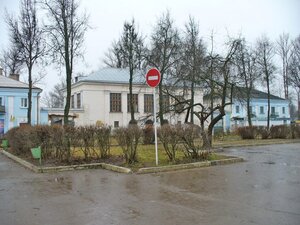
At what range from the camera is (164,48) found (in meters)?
29.8

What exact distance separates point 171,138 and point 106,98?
40301 mm

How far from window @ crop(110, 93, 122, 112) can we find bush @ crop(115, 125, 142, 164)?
133 ft

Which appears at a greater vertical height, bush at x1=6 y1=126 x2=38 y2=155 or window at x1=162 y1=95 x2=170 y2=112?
window at x1=162 y1=95 x2=170 y2=112

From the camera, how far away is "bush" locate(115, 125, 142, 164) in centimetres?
1232

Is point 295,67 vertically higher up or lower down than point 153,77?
higher up

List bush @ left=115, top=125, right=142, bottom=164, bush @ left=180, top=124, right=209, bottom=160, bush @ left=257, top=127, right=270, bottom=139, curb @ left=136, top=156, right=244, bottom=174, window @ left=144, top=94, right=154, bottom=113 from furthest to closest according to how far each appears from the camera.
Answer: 1. window @ left=144, top=94, right=154, bottom=113
2. bush @ left=257, top=127, right=270, bottom=139
3. bush @ left=180, top=124, right=209, bottom=160
4. bush @ left=115, top=125, right=142, bottom=164
5. curb @ left=136, top=156, right=244, bottom=174

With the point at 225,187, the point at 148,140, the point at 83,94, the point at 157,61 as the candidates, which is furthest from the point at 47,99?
the point at 225,187

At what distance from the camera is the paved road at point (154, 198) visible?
5.83 metres

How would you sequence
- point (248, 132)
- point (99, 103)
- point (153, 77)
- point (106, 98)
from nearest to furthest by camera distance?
point (153, 77)
point (248, 132)
point (99, 103)
point (106, 98)

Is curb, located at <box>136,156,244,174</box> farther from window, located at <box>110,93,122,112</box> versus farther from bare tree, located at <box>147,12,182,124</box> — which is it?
window, located at <box>110,93,122,112</box>

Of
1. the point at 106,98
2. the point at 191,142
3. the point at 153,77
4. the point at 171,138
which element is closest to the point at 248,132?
the point at 191,142

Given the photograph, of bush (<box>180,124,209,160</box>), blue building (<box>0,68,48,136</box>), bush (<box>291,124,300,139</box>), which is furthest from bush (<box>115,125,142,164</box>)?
blue building (<box>0,68,48,136</box>)

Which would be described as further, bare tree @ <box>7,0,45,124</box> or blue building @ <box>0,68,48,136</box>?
blue building @ <box>0,68,48,136</box>

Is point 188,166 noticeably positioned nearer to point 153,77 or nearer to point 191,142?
point 191,142
